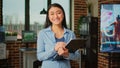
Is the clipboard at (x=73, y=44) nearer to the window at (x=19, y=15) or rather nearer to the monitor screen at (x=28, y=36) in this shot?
the monitor screen at (x=28, y=36)

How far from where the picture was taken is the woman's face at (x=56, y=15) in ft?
5.99

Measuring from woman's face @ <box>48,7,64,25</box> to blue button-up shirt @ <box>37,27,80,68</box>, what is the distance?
8cm

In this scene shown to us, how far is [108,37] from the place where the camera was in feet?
15.4

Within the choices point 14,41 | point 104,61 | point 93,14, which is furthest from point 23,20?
point 104,61

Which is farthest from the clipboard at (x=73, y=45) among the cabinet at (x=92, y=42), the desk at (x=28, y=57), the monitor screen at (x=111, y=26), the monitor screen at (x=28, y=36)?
the monitor screen at (x=28, y=36)

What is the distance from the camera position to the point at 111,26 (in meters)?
4.66

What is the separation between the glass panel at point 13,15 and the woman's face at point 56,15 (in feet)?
16.4

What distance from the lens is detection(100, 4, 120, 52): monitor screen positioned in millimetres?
4656

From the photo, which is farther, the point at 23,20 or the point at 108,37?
the point at 23,20

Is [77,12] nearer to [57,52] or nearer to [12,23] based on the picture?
[12,23]

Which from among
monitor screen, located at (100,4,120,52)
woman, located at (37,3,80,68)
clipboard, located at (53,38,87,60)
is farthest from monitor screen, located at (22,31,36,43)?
clipboard, located at (53,38,87,60)

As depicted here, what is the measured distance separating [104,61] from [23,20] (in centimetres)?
265

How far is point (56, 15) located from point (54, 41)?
0.64 ft

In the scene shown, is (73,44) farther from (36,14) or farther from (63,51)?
(36,14)
